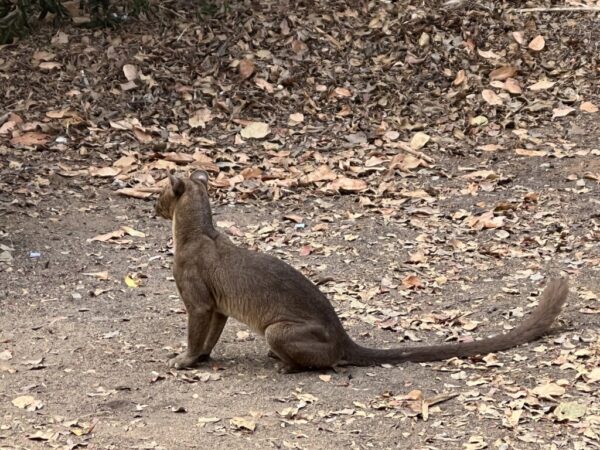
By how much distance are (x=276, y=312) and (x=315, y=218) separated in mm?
3207

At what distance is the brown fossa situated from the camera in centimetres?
688

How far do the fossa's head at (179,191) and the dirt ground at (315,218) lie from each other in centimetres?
87

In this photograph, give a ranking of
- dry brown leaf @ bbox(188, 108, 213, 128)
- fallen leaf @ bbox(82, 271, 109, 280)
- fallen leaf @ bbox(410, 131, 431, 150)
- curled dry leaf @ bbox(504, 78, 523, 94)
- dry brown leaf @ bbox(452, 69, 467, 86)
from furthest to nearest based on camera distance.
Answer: dry brown leaf @ bbox(452, 69, 467, 86), curled dry leaf @ bbox(504, 78, 523, 94), dry brown leaf @ bbox(188, 108, 213, 128), fallen leaf @ bbox(410, 131, 431, 150), fallen leaf @ bbox(82, 271, 109, 280)

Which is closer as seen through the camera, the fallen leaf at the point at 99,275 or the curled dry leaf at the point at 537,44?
the fallen leaf at the point at 99,275

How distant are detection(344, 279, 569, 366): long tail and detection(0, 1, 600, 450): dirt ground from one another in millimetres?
75

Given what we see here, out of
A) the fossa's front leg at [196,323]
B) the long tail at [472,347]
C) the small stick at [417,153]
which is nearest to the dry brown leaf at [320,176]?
A: the small stick at [417,153]

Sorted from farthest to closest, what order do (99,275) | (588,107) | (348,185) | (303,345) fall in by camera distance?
(588,107), (348,185), (99,275), (303,345)

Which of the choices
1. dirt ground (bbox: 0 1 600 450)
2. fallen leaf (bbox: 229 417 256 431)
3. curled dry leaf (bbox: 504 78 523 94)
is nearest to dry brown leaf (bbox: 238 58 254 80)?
dirt ground (bbox: 0 1 600 450)

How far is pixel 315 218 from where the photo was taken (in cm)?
1009

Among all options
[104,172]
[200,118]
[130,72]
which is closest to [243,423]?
[104,172]

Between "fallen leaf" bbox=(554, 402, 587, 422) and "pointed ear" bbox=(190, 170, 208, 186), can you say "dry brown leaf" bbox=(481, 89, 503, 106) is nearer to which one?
"pointed ear" bbox=(190, 170, 208, 186)

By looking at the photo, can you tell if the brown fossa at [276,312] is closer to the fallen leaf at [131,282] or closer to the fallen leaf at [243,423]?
the fallen leaf at [243,423]

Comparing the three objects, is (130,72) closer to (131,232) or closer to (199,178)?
(131,232)

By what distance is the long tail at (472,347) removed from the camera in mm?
6910
